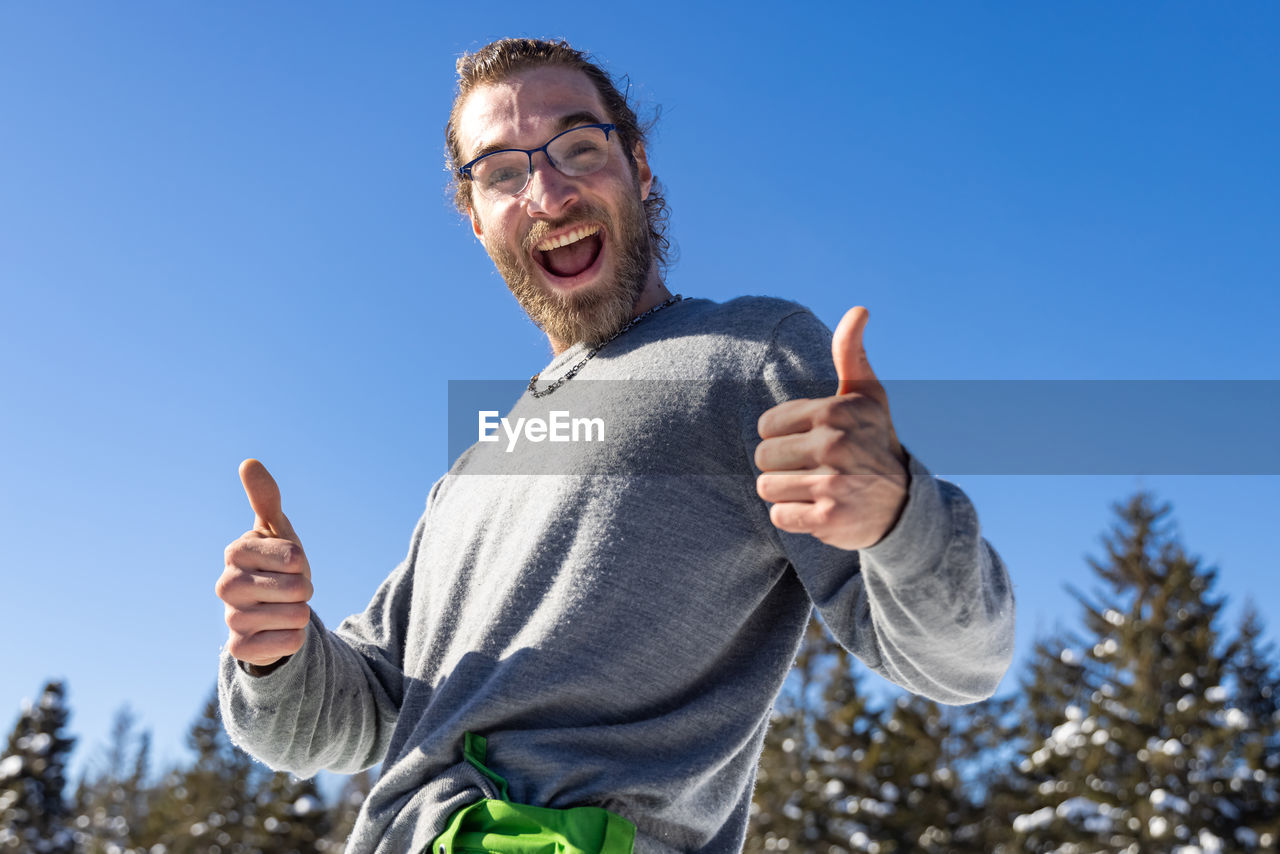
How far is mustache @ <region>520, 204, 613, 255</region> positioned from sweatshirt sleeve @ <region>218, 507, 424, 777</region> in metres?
1.09

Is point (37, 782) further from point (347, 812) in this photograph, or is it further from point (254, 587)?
point (254, 587)

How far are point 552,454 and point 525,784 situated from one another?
0.81 m

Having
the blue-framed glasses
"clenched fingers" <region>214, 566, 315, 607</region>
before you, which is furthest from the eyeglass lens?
"clenched fingers" <region>214, 566, 315, 607</region>

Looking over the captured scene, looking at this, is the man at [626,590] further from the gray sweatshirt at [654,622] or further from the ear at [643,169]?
the ear at [643,169]

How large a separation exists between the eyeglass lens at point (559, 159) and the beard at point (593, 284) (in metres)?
0.13

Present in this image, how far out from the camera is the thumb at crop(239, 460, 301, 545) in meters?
2.63

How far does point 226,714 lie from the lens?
2.90m

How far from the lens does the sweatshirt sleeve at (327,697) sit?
9.09ft

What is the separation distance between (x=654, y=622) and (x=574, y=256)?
1.22 m

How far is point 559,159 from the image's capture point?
3014 mm

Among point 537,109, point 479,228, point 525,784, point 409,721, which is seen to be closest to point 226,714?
point 409,721

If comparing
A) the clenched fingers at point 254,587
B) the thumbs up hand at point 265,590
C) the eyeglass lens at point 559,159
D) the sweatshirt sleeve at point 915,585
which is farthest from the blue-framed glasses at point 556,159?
the clenched fingers at point 254,587

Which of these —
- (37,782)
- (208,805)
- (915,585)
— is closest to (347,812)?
(208,805)

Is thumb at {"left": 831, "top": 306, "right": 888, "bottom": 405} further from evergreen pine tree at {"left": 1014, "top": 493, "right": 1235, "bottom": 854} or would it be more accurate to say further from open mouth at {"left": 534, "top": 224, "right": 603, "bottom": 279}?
evergreen pine tree at {"left": 1014, "top": 493, "right": 1235, "bottom": 854}
